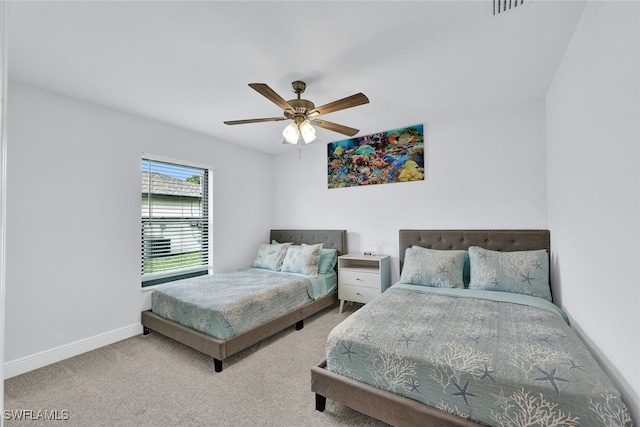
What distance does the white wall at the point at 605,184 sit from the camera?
3.86 ft

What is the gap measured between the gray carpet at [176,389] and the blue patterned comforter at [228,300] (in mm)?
313

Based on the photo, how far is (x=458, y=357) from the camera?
4.76 ft

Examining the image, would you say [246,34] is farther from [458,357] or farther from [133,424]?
[133,424]

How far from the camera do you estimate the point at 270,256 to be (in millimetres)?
4012

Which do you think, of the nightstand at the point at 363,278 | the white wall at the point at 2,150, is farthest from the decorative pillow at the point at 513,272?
the white wall at the point at 2,150

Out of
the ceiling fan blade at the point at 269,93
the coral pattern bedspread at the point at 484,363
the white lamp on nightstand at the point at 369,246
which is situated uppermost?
the ceiling fan blade at the point at 269,93

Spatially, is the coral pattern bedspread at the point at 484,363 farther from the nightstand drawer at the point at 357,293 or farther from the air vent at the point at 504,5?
the air vent at the point at 504,5

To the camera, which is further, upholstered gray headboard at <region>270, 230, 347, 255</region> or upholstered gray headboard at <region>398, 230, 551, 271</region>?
upholstered gray headboard at <region>270, 230, 347, 255</region>

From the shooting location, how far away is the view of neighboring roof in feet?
10.5

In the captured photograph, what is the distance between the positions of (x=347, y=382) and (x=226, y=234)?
2907mm

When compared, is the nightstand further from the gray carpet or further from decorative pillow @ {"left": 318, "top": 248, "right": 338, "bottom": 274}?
the gray carpet

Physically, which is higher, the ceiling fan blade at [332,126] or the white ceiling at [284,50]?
the white ceiling at [284,50]

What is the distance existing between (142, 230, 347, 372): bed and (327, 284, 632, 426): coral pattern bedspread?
105cm

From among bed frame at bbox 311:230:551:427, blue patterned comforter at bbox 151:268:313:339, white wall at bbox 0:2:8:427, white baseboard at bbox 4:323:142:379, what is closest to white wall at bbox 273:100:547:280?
blue patterned comforter at bbox 151:268:313:339
